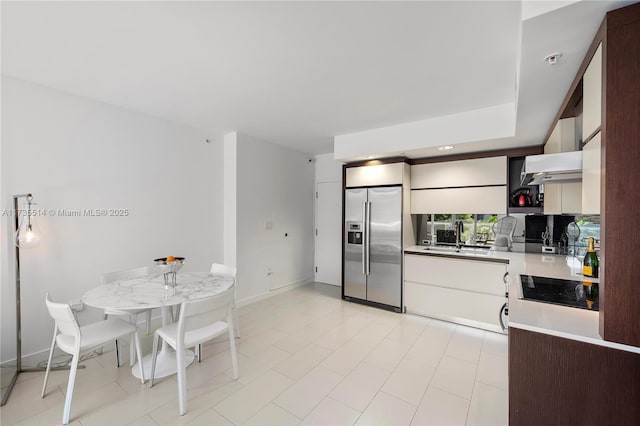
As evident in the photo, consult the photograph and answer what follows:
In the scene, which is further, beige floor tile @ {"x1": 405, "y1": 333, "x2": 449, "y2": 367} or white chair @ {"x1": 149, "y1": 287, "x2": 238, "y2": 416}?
beige floor tile @ {"x1": 405, "y1": 333, "x2": 449, "y2": 367}

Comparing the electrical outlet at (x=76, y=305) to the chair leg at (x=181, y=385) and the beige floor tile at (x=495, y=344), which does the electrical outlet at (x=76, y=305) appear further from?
the beige floor tile at (x=495, y=344)

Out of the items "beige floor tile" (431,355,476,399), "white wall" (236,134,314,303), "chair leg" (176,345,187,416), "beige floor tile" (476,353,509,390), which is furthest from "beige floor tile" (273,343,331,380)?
"white wall" (236,134,314,303)

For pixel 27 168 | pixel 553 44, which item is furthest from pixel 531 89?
pixel 27 168

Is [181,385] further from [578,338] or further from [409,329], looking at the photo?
[409,329]

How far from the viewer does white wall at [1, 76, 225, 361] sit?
237 centimetres

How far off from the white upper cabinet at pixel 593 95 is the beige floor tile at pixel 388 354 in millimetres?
2209

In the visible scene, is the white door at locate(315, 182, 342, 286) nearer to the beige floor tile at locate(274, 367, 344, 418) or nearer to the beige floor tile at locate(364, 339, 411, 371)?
the beige floor tile at locate(364, 339, 411, 371)

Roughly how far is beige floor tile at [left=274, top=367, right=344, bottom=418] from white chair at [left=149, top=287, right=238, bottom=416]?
19.7 inches

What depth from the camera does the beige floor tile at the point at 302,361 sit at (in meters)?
2.37

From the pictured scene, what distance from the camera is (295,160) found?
5.00 meters

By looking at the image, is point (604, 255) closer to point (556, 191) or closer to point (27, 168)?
point (556, 191)

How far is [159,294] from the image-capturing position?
2.17m

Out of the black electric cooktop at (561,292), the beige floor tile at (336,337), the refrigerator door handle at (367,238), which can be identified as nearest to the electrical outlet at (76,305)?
the beige floor tile at (336,337)

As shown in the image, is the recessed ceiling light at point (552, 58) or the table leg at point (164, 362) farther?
the table leg at point (164, 362)
